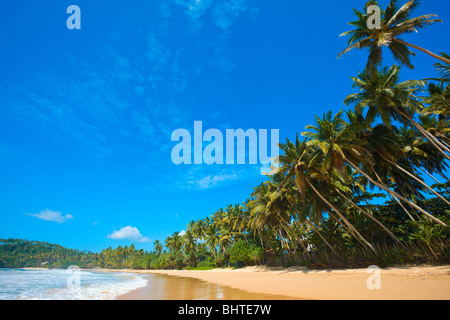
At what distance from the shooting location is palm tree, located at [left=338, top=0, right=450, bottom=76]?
1111 cm

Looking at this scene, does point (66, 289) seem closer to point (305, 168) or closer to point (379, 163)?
point (305, 168)

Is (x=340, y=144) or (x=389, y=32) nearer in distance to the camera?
(x=389, y=32)

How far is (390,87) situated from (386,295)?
47.9 ft

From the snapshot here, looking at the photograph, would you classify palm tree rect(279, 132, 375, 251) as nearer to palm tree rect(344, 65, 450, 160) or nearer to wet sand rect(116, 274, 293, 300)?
palm tree rect(344, 65, 450, 160)

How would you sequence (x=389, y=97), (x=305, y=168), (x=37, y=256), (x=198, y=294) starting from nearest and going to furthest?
(x=198, y=294), (x=389, y=97), (x=305, y=168), (x=37, y=256)

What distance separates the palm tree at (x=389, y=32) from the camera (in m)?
11.1

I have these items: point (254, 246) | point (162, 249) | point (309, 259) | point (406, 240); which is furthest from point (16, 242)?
point (406, 240)

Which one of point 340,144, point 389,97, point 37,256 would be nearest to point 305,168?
point 340,144

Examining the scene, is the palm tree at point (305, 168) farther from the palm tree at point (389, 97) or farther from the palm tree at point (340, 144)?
the palm tree at point (389, 97)

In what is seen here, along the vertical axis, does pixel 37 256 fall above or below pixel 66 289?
below

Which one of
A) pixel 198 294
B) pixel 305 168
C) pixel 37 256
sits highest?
pixel 305 168

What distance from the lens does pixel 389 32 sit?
11.8 metres

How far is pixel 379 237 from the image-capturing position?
58.9ft
